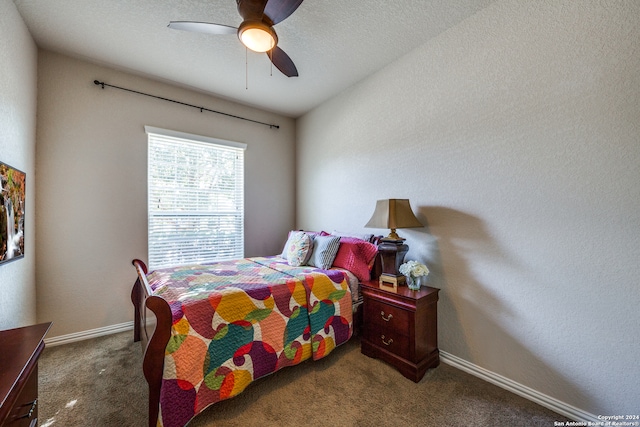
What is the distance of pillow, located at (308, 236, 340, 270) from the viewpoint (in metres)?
2.53

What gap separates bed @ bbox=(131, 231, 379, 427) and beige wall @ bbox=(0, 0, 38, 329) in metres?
0.76

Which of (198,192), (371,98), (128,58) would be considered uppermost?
(128,58)

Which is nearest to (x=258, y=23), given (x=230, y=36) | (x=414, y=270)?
(x=230, y=36)

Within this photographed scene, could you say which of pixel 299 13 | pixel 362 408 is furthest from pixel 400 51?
pixel 362 408

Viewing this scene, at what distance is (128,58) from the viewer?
8.34ft

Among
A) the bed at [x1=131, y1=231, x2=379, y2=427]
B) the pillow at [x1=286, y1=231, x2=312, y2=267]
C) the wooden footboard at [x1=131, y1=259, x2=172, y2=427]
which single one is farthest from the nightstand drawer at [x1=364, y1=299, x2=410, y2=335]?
the wooden footboard at [x1=131, y1=259, x2=172, y2=427]

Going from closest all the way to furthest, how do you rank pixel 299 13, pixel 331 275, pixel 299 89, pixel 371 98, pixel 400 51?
pixel 299 13 → pixel 331 275 → pixel 400 51 → pixel 371 98 → pixel 299 89

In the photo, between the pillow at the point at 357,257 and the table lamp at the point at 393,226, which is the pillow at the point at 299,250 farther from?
the table lamp at the point at 393,226

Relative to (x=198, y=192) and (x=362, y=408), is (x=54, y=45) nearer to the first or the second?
(x=198, y=192)

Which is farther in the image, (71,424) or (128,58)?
(128,58)

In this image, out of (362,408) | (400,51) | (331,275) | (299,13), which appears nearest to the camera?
Answer: (362,408)

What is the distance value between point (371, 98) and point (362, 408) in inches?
111

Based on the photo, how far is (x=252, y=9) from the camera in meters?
1.58

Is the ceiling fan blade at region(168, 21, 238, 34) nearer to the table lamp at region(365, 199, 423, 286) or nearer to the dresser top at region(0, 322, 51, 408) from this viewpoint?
the table lamp at region(365, 199, 423, 286)
